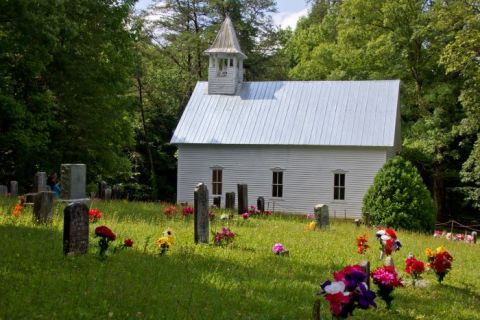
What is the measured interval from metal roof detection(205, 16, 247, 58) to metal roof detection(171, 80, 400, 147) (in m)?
2.51

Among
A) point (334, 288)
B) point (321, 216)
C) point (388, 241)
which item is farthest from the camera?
point (321, 216)

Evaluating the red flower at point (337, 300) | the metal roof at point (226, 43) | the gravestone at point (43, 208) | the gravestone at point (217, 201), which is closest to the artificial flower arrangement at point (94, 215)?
the gravestone at point (43, 208)

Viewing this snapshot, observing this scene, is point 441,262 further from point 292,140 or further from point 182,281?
point 292,140

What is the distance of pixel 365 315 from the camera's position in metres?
7.20

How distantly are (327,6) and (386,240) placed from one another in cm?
4209

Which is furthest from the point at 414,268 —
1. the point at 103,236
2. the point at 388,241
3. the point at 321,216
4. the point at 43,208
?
the point at 321,216

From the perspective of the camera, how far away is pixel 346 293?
5.16 meters

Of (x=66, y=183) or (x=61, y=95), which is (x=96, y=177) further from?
(x=66, y=183)

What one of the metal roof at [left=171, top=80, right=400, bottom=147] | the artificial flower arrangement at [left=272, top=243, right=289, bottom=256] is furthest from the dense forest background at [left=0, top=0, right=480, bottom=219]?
the artificial flower arrangement at [left=272, top=243, right=289, bottom=256]

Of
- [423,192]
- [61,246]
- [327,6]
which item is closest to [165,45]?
[327,6]

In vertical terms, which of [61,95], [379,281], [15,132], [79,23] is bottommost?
[379,281]

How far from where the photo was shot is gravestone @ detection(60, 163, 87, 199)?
1628 cm

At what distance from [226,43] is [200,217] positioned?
23.4 metres

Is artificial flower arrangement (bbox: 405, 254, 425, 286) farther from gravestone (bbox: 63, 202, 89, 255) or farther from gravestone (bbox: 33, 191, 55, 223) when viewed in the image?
gravestone (bbox: 33, 191, 55, 223)
